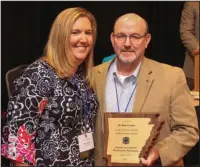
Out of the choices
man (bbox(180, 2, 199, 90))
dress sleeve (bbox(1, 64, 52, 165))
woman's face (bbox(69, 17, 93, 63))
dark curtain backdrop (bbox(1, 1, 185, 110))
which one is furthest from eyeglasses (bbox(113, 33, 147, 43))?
dark curtain backdrop (bbox(1, 1, 185, 110))

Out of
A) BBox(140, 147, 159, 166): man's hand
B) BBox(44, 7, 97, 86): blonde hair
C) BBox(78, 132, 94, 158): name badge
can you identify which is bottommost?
BBox(140, 147, 159, 166): man's hand

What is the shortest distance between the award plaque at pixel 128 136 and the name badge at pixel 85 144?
0.10 meters

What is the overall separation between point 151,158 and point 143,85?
0.44 m

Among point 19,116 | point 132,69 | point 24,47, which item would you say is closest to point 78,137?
point 19,116

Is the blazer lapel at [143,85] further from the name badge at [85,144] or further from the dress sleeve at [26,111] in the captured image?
the dress sleeve at [26,111]

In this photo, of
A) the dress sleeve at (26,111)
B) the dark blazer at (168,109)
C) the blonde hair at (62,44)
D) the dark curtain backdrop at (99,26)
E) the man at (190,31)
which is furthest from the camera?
the dark curtain backdrop at (99,26)

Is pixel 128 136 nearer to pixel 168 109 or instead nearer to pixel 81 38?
pixel 168 109

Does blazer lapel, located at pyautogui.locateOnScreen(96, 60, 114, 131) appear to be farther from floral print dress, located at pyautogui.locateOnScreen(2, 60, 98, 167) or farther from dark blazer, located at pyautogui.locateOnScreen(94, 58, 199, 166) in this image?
floral print dress, located at pyautogui.locateOnScreen(2, 60, 98, 167)

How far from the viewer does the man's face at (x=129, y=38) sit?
2.53m

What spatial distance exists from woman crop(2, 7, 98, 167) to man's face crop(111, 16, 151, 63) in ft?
0.62

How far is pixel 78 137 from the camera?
237cm

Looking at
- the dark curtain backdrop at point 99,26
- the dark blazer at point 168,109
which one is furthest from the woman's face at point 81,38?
the dark curtain backdrop at point 99,26

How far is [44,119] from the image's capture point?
2311 millimetres

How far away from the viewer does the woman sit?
226 centimetres
